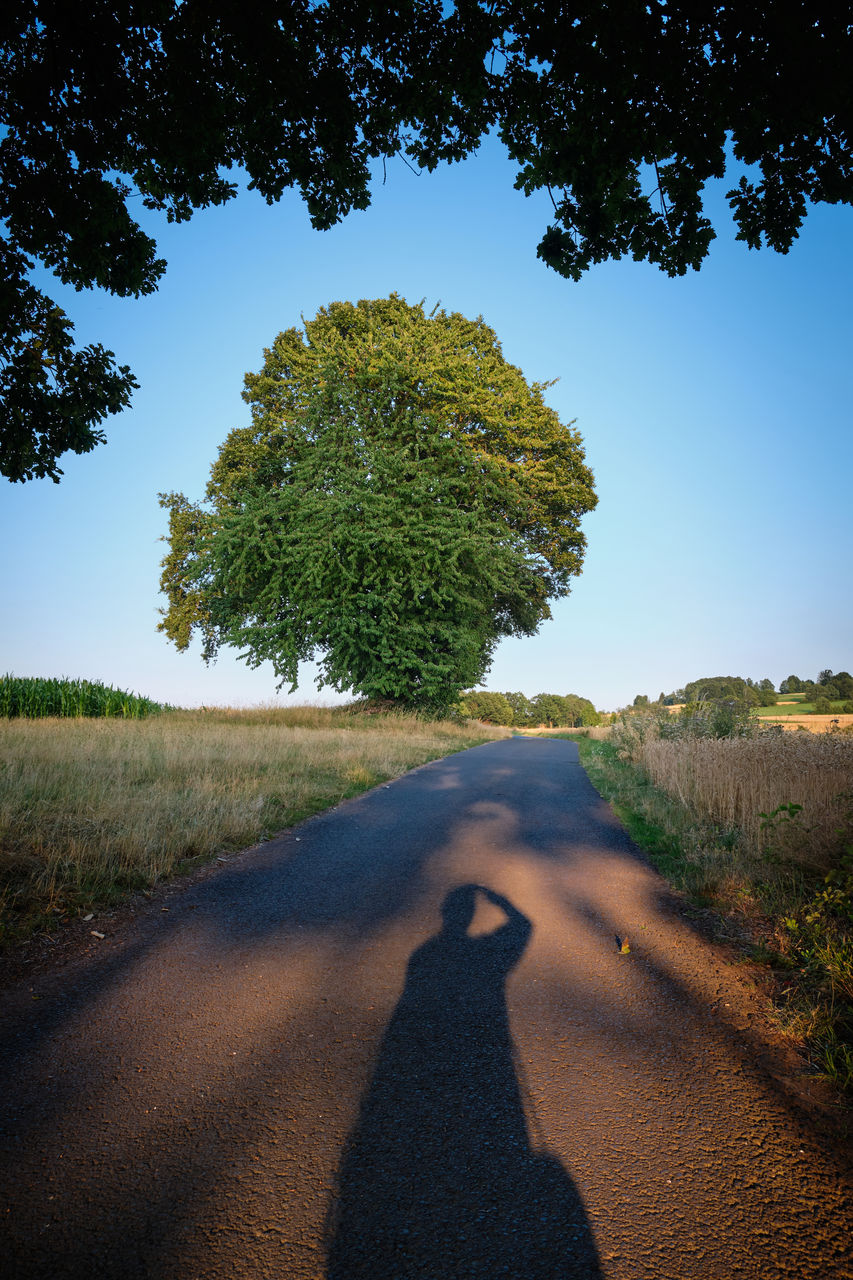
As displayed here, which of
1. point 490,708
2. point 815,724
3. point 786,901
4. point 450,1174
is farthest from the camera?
point 490,708

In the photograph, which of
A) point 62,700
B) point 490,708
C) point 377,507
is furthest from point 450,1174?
point 490,708

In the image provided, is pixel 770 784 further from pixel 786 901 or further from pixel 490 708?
pixel 490 708

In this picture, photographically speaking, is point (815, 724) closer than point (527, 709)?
Yes

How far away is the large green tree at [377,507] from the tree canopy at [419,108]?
13.1m

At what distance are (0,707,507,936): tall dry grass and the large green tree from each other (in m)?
7.61

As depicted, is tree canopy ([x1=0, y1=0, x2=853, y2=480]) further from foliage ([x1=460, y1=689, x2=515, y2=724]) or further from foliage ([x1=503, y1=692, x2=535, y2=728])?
foliage ([x1=503, y1=692, x2=535, y2=728])

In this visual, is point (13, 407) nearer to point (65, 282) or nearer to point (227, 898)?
point (65, 282)

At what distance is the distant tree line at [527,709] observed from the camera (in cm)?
6606

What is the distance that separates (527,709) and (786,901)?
240 ft

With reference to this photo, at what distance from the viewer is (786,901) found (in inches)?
169

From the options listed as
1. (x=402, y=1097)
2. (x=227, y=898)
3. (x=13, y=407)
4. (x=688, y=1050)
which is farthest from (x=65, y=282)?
(x=688, y=1050)

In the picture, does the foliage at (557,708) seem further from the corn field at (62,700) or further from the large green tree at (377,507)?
the corn field at (62,700)

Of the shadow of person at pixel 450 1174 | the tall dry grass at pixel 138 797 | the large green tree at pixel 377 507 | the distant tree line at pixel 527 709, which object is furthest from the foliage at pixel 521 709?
the shadow of person at pixel 450 1174

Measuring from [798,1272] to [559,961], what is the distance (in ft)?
6.73
